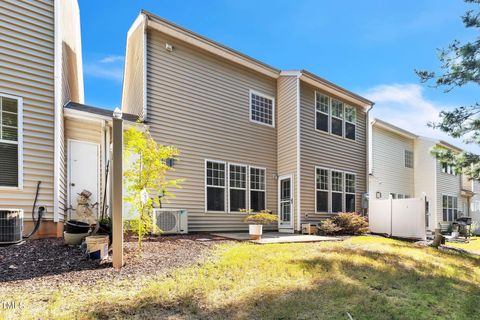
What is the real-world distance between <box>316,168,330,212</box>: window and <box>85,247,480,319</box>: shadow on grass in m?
6.66

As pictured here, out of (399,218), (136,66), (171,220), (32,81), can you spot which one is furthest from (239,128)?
(32,81)

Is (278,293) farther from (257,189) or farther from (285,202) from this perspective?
(285,202)

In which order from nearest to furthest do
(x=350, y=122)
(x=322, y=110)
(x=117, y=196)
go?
(x=117, y=196) → (x=322, y=110) → (x=350, y=122)

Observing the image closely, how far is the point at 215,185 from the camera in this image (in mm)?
10844

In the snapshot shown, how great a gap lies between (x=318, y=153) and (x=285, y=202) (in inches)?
91.3

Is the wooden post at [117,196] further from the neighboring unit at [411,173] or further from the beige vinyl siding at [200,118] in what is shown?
the neighboring unit at [411,173]

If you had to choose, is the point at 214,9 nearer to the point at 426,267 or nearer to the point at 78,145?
the point at 78,145

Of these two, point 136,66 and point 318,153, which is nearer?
point 136,66

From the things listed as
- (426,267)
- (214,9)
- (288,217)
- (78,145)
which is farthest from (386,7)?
(78,145)

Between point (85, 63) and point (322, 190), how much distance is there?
478 inches

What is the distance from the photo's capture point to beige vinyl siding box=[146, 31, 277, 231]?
9977 millimetres

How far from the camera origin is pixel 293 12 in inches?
451

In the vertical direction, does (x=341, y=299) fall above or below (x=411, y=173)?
below

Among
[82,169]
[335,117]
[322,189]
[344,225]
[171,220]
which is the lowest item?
[344,225]
